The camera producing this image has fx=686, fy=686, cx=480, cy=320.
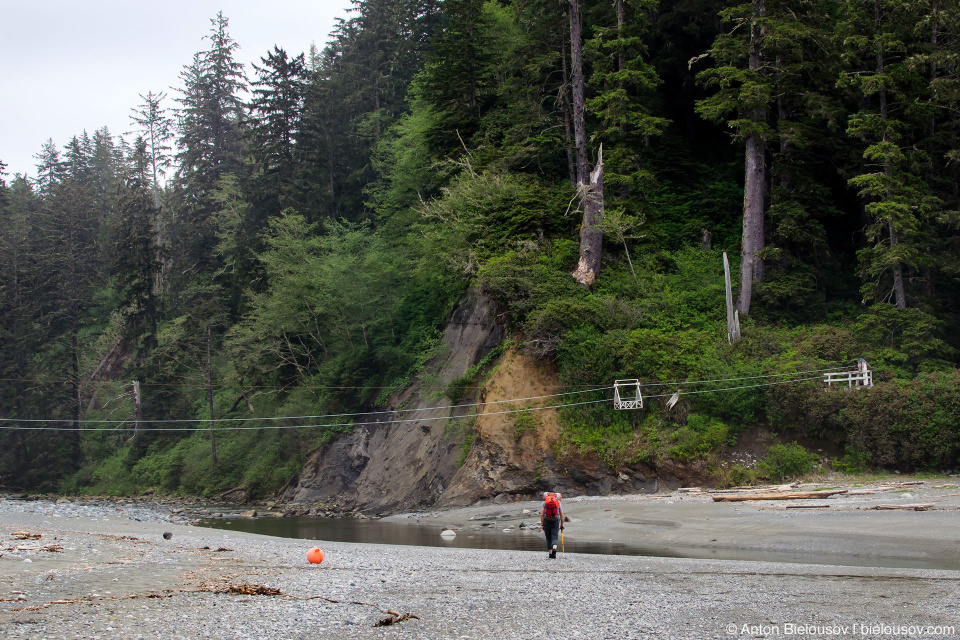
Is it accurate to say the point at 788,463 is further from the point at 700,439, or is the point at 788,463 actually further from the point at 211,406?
the point at 211,406

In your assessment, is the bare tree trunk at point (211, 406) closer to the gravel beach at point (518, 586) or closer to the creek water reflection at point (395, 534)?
the creek water reflection at point (395, 534)

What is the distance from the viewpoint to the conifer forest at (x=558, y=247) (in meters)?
24.6

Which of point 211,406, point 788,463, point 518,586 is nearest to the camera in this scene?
point 518,586

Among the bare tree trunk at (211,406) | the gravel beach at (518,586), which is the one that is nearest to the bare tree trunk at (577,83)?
the gravel beach at (518,586)

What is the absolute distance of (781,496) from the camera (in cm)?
1888

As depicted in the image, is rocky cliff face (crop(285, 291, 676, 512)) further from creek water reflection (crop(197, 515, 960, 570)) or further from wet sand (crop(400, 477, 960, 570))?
creek water reflection (crop(197, 515, 960, 570))

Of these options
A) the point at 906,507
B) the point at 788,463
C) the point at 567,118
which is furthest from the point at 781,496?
the point at 567,118

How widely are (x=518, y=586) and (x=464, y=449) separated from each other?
1924 centimetres

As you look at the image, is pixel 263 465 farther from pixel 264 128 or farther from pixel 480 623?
pixel 480 623

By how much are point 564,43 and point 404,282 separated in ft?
53.6

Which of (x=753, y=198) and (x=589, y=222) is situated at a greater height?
(x=589, y=222)

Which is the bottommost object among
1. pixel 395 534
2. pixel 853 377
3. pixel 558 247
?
pixel 395 534

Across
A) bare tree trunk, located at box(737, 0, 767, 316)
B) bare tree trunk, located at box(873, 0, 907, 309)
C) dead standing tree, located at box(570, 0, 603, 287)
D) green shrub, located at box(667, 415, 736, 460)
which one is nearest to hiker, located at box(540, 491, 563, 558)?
green shrub, located at box(667, 415, 736, 460)

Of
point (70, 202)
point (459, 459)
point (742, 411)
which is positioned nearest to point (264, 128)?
point (70, 202)
